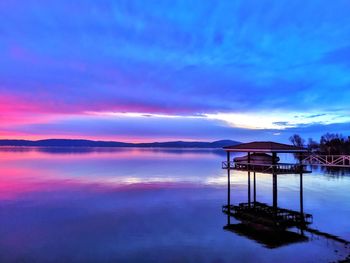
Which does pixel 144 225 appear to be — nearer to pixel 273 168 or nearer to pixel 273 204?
pixel 273 204

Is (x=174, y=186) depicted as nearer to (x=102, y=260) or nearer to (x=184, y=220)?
(x=184, y=220)

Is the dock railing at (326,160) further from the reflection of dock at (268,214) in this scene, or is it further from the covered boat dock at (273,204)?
the reflection of dock at (268,214)

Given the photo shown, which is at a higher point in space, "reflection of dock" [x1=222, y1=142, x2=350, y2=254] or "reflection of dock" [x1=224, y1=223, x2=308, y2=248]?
"reflection of dock" [x1=222, y1=142, x2=350, y2=254]

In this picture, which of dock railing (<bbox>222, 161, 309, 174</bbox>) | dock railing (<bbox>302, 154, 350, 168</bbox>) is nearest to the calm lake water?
dock railing (<bbox>222, 161, 309, 174</bbox>)

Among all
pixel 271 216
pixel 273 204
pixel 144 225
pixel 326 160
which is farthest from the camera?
pixel 273 204

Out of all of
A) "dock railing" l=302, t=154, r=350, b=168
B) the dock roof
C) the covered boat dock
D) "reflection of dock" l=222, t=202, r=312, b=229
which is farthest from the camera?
the dock roof

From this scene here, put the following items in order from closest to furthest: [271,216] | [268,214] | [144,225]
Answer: [144,225]
[271,216]
[268,214]

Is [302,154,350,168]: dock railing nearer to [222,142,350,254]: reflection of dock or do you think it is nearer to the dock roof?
[222,142,350,254]: reflection of dock

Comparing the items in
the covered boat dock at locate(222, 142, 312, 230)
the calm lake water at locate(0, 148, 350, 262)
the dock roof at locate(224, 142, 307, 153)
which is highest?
the dock roof at locate(224, 142, 307, 153)

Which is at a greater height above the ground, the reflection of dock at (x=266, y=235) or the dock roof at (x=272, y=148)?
the dock roof at (x=272, y=148)

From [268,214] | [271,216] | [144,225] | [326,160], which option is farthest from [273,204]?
[144,225]

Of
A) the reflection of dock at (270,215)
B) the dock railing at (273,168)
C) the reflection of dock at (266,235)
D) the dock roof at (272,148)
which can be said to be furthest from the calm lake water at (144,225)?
the dock roof at (272,148)

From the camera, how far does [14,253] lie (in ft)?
66.7

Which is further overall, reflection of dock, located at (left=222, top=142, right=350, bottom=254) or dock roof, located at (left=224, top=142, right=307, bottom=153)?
dock roof, located at (left=224, top=142, right=307, bottom=153)
